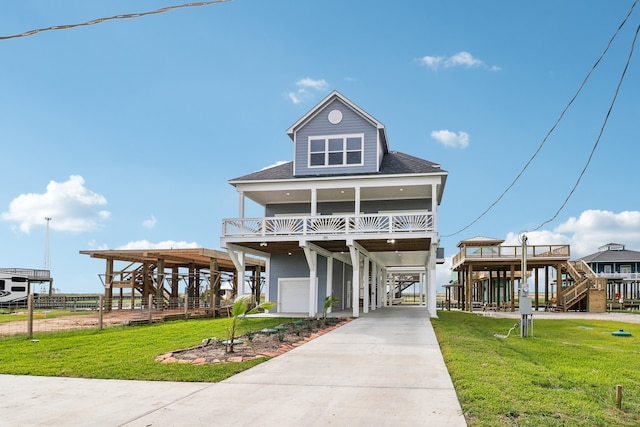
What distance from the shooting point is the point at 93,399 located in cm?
669

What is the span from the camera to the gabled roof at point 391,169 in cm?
2064

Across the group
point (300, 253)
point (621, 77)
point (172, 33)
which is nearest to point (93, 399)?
point (621, 77)

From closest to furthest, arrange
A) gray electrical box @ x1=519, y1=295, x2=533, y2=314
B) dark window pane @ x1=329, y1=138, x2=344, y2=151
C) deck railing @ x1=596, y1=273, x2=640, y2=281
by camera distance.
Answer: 1. gray electrical box @ x1=519, y1=295, x2=533, y2=314
2. dark window pane @ x1=329, y1=138, x2=344, y2=151
3. deck railing @ x1=596, y1=273, x2=640, y2=281

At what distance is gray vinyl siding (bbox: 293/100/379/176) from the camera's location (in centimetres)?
2175

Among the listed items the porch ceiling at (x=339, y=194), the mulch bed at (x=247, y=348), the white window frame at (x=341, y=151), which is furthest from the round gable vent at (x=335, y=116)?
the mulch bed at (x=247, y=348)

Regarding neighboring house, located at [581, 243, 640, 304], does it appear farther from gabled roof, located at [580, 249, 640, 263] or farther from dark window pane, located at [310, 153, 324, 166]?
dark window pane, located at [310, 153, 324, 166]

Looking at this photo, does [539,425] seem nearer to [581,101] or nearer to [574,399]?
[574,399]

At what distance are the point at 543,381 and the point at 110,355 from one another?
8.36 m

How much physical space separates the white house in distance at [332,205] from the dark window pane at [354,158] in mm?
46

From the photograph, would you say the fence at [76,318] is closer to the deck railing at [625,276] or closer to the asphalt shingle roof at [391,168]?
the asphalt shingle roof at [391,168]

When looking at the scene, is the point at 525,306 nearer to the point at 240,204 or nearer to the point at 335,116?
the point at 335,116

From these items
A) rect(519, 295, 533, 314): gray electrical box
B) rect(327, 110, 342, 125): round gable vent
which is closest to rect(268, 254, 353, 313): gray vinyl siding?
rect(327, 110, 342, 125): round gable vent

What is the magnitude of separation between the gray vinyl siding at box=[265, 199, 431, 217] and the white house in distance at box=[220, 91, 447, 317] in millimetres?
48

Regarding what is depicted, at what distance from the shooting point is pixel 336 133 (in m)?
22.3
